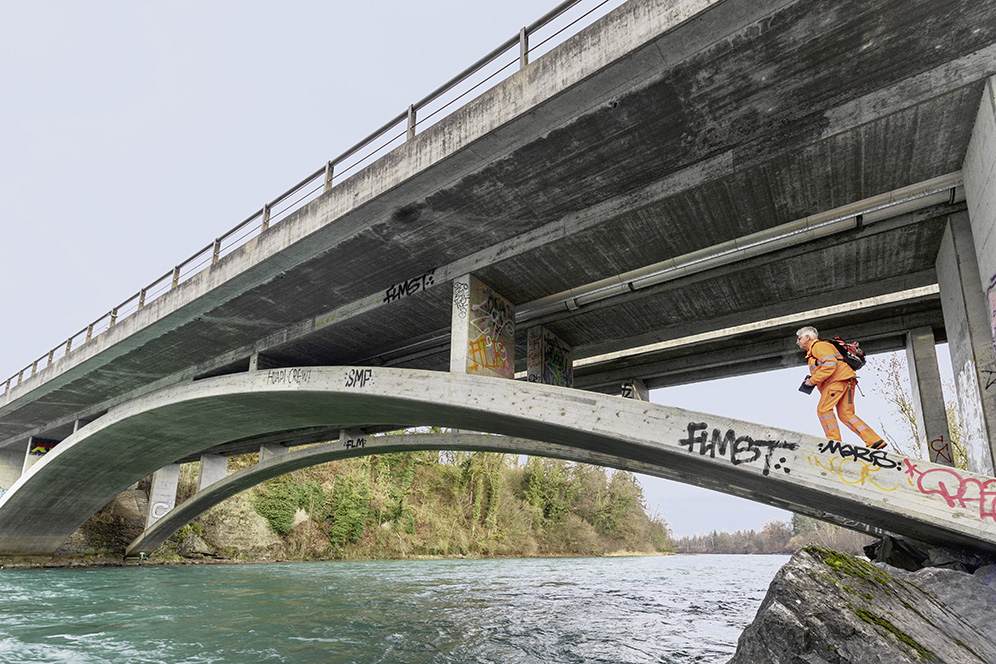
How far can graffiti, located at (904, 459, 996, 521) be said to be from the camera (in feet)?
17.3

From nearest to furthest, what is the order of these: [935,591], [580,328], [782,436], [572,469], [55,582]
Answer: [935,591]
[782,436]
[580,328]
[55,582]
[572,469]

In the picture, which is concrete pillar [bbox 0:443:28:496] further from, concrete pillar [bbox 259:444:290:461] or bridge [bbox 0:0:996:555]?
bridge [bbox 0:0:996:555]

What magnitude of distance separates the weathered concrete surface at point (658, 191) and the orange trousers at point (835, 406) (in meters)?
2.49

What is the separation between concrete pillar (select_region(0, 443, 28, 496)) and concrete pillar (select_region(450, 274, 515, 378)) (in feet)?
88.7

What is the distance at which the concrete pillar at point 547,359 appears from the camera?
36.6 ft

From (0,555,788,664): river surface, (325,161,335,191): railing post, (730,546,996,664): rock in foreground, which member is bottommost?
(0,555,788,664): river surface

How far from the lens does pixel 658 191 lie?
7441 mm

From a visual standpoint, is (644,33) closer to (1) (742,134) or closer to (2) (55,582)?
(1) (742,134)

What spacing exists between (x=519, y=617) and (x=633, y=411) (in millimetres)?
4797

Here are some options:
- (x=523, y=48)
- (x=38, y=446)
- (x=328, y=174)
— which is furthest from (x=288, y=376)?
(x=38, y=446)

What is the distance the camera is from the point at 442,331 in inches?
467

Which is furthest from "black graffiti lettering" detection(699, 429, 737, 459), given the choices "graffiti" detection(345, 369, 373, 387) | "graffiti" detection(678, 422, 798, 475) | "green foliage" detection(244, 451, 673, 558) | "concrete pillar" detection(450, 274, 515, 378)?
"green foliage" detection(244, 451, 673, 558)

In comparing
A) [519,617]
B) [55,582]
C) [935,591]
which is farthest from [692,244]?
[55,582]

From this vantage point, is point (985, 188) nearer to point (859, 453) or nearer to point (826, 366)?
point (826, 366)
